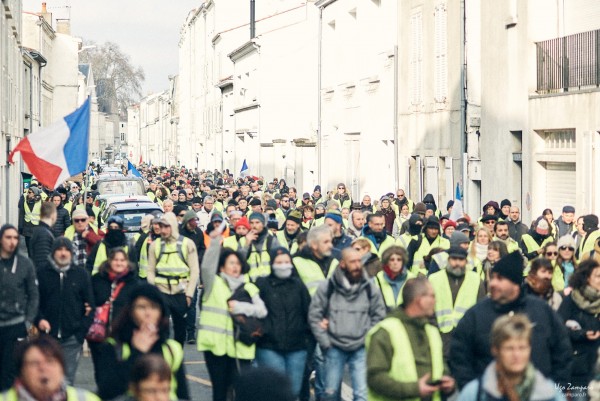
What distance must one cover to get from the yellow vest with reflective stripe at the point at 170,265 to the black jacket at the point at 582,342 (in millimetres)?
5298

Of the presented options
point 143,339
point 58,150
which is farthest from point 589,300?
point 58,150

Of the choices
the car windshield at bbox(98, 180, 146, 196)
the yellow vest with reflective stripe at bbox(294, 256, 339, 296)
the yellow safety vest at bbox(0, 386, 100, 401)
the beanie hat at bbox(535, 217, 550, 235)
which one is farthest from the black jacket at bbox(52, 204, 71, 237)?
the yellow safety vest at bbox(0, 386, 100, 401)

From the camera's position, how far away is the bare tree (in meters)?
146

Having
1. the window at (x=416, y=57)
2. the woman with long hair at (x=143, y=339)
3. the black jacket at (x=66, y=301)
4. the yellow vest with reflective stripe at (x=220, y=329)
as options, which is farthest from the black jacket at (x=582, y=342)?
the window at (x=416, y=57)

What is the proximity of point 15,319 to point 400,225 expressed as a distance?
1241 centimetres

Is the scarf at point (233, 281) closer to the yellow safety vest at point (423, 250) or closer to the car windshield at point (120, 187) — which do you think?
the yellow safety vest at point (423, 250)

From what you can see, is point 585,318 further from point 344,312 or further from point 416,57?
point 416,57

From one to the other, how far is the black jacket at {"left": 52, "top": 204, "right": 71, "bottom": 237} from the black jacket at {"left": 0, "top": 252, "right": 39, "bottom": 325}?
449 inches

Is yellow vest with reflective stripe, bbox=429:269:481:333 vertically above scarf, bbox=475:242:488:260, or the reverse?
scarf, bbox=475:242:488:260

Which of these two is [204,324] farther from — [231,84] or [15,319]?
[231,84]

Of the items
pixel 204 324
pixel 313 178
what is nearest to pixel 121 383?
pixel 204 324

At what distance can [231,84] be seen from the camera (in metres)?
72.2

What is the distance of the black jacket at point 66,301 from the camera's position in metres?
10.8

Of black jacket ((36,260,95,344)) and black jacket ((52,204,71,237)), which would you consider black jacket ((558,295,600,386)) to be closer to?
black jacket ((36,260,95,344))
